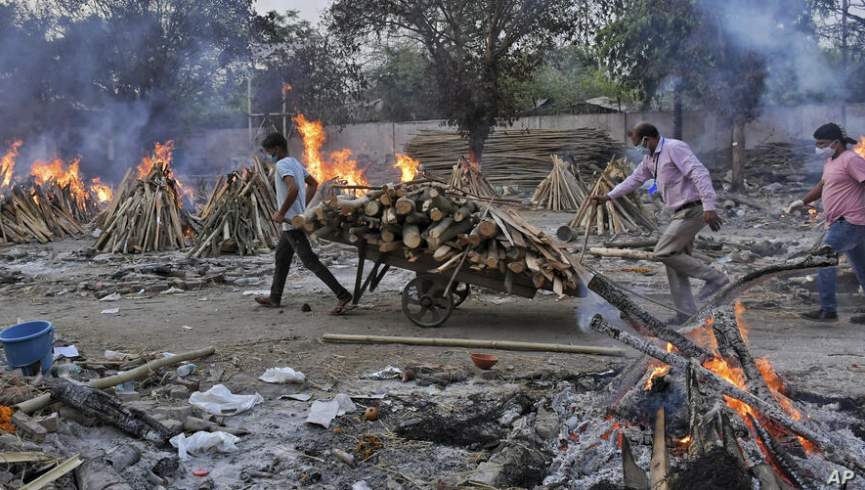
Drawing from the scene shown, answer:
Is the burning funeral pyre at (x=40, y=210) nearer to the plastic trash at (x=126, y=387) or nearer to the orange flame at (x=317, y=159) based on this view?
the orange flame at (x=317, y=159)

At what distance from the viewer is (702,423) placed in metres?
3.21

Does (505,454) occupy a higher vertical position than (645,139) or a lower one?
lower

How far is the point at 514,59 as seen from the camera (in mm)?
20891

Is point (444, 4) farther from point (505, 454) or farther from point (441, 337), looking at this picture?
point (505, 454)

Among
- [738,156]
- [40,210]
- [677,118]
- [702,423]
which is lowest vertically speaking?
[702,423]

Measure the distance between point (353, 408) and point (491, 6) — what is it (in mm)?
17780

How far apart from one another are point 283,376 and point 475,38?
17.3 meters

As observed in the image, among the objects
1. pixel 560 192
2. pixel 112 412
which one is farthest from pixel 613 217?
pixel 112 412

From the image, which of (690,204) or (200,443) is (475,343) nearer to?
(690,204)

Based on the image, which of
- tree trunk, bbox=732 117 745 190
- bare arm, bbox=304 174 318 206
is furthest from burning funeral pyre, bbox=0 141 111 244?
tree trunk, bbox=732 117 745 190

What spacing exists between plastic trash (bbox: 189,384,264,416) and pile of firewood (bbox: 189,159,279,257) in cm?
736

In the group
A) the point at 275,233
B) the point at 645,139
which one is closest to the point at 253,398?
the point at 645,139

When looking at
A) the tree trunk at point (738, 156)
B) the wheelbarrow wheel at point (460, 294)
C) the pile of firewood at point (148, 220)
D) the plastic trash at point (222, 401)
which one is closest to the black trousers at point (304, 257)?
the wheelbarrow wheel at point (460, 294)

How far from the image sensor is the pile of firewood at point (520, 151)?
2311 centimetres
